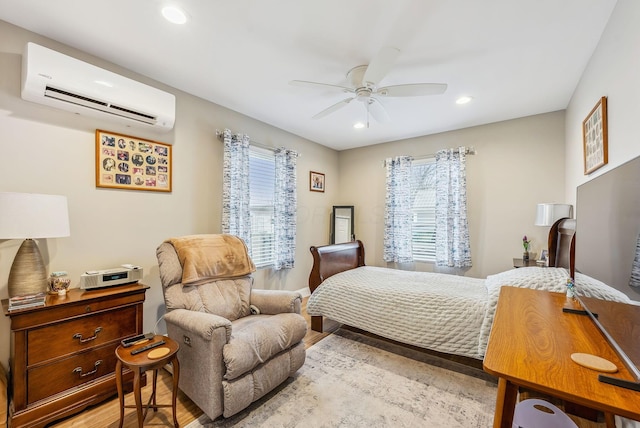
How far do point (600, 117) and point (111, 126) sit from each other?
3.89m

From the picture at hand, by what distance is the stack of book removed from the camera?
5.32ft

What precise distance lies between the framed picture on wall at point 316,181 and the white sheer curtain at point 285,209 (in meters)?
0.58

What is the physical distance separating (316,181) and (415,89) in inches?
106

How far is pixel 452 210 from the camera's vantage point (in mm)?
3889

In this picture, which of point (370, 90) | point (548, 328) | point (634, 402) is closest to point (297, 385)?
point (548, 328)

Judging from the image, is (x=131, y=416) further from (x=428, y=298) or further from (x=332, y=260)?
(x=428, y=298)

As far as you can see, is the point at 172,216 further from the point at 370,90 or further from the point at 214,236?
the point at 370,90

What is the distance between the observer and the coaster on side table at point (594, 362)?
2.84ft

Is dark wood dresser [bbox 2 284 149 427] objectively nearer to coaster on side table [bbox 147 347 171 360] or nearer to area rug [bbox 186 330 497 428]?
coaster on side table [bbox 147 347 171 360]

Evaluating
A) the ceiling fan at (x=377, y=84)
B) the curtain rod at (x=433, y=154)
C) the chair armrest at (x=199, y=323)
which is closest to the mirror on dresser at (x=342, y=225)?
the curtain rod at (x=433, y=154)

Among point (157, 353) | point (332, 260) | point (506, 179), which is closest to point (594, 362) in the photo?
point (157, 353)

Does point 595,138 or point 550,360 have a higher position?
point 595,138

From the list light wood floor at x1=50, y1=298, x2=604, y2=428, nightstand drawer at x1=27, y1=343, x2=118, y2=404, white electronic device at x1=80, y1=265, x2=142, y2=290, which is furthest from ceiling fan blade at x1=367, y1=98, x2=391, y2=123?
nightstand drawer at x1=27, y1=343, x2=118, y2=404

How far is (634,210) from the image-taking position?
98cm
